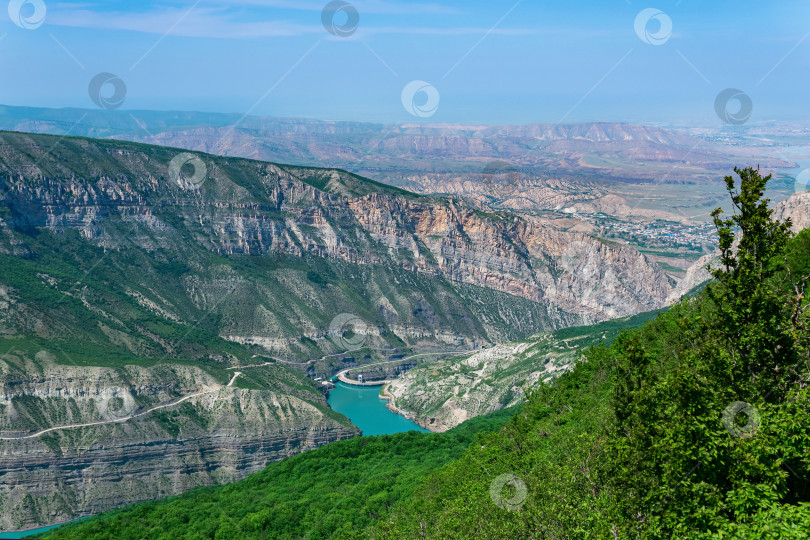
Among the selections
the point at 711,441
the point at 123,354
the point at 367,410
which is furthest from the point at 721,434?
the point at 367,410

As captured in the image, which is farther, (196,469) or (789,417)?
(196,469)

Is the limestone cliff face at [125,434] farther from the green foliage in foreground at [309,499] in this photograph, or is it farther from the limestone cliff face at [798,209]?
the limestone cliff face at [798,209]

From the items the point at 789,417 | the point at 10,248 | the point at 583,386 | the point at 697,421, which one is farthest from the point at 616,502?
the point at 10,248

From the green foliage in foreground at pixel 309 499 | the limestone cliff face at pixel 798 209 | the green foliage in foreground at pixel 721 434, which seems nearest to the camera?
the green foliage in foreground at pixel 721 434

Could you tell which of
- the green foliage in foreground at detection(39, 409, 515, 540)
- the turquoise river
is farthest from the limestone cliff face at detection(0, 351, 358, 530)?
the green foliage in foreground at detection(39, 409, 515, 540)

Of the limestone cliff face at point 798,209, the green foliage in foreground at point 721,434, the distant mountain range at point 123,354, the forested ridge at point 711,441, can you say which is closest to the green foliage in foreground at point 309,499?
the forested ridge at point 711,441

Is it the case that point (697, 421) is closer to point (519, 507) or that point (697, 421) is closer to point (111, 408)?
point (519, 507)

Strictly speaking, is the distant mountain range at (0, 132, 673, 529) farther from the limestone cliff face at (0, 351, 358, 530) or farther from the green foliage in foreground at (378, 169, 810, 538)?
the green foliage in foreground at (378, 169, 810, 538)
